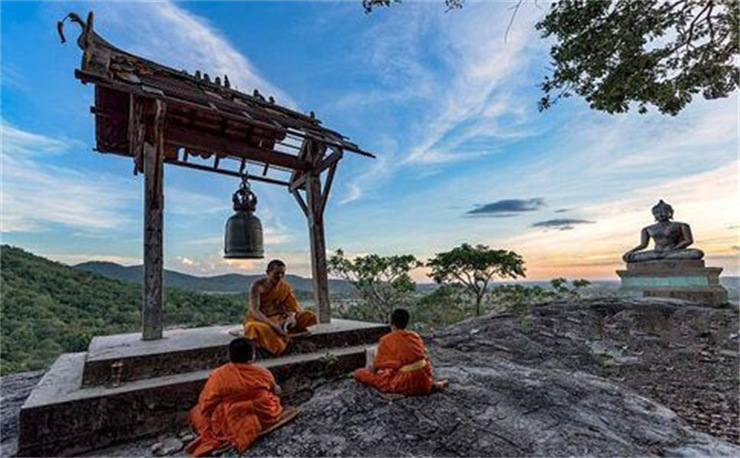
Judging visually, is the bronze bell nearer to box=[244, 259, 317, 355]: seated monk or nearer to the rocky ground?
box=[244, 259, 317, 355]: seated monk

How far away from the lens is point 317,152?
6.00 m

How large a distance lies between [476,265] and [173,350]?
9.93 metres

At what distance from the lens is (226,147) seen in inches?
207

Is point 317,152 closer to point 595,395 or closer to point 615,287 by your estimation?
point 595,395

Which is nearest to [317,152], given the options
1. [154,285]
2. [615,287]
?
[154,285]

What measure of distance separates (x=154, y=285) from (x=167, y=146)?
205 centimetres

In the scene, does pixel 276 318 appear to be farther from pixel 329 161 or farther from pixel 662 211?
pixel 662 211

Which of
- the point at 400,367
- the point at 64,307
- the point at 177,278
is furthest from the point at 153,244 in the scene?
the point at 177,278

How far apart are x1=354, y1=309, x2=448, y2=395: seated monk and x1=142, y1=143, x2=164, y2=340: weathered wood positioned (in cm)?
243

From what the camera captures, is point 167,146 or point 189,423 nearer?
point 189,423

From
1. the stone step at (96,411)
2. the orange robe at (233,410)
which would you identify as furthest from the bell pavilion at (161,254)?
the orange robe at (233,410)

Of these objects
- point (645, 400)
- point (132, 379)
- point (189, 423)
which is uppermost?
point (132, 379)

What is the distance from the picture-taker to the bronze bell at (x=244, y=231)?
4898 millimetres

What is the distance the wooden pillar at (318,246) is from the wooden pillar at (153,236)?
2.21 m
